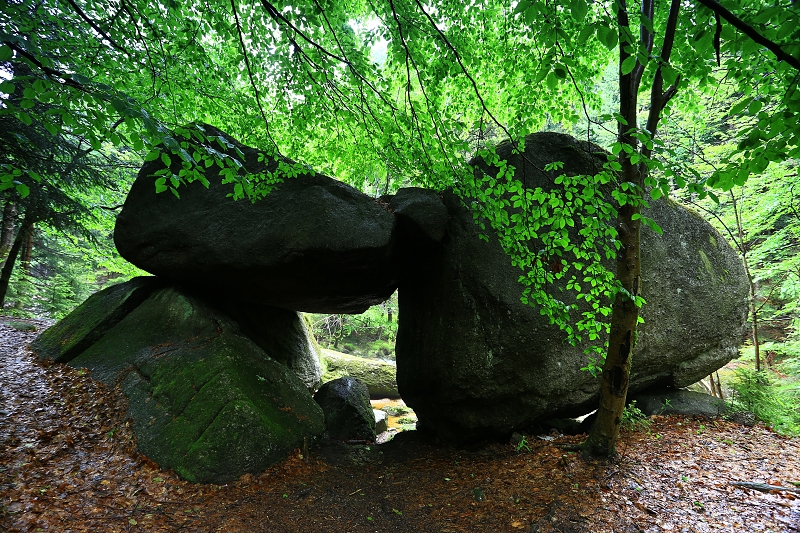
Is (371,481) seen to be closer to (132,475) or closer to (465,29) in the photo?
(132,475)

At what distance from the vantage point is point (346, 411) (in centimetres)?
754

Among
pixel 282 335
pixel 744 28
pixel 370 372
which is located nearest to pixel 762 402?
pixel 744 28

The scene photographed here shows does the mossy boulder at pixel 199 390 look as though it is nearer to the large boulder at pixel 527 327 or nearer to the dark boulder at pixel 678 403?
the large boulder at pixel 527 327

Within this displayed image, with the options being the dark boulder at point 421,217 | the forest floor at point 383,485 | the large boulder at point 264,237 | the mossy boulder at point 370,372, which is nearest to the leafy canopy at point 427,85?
the dark boulder at point 421,217

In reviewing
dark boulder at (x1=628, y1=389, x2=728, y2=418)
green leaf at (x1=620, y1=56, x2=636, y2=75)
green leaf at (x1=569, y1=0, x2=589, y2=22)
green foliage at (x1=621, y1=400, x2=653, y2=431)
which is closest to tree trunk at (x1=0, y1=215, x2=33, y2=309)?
green leaf at (x1=569, y1=0, x2=589, y2=22)

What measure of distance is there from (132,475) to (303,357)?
5.36 metres

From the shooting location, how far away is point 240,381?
572 cm

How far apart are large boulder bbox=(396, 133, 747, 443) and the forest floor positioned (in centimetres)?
73

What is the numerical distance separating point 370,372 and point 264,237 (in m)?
9.36

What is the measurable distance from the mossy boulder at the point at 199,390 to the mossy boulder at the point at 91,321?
22cm

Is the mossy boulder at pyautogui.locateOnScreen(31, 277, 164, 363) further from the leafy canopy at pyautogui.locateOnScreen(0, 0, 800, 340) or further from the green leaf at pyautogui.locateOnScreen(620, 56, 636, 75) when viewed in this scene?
the green leaf at pyautogui.locateOnScreen(620, 56, 636, 75)

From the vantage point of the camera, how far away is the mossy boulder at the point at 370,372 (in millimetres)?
14133

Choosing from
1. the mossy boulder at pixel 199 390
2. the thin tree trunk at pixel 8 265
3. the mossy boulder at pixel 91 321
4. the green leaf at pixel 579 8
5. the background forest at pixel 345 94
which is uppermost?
the background forest at pixel 345 94

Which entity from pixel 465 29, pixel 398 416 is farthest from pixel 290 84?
pixel 398 416
